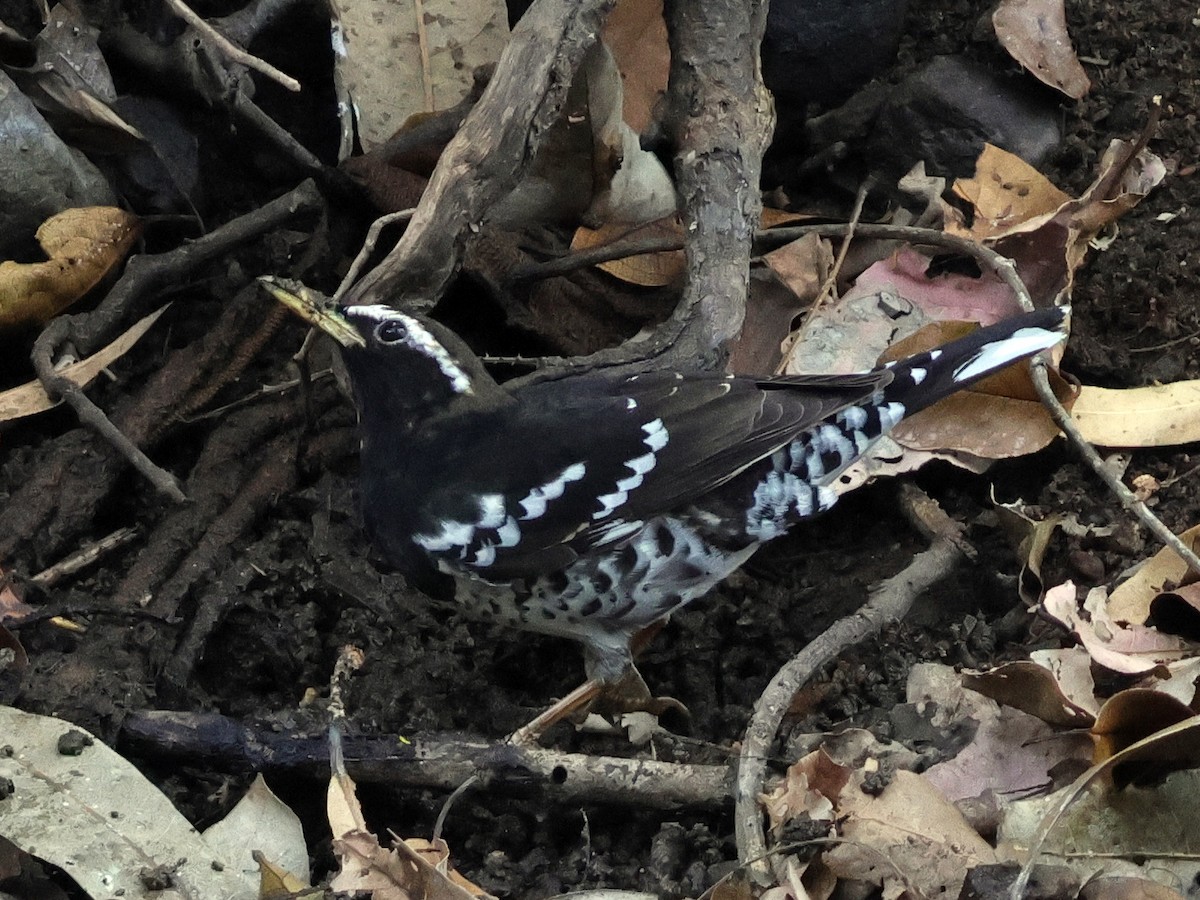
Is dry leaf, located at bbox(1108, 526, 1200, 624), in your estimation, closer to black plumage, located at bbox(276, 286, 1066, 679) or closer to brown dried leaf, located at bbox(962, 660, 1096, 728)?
brown dried leaf, located at bbox(962, 660, 1096, 728)

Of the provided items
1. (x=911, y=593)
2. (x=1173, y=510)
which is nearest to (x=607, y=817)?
(x=911, y=593)

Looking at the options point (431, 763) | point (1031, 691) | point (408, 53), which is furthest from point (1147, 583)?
point (408, 53)

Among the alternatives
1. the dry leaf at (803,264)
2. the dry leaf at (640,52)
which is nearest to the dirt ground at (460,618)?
the dry leaf at (803,264)

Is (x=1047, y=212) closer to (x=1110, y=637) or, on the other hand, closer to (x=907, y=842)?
(x=1110, y=637)

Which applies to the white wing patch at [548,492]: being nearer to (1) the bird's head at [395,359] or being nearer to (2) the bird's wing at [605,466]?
(2) the bird's wing at [605,466]

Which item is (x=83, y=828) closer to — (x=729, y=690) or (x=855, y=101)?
(x=729, y=690)

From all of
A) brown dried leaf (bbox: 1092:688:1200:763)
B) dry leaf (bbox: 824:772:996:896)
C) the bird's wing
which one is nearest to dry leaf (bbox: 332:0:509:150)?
the bird's wing
